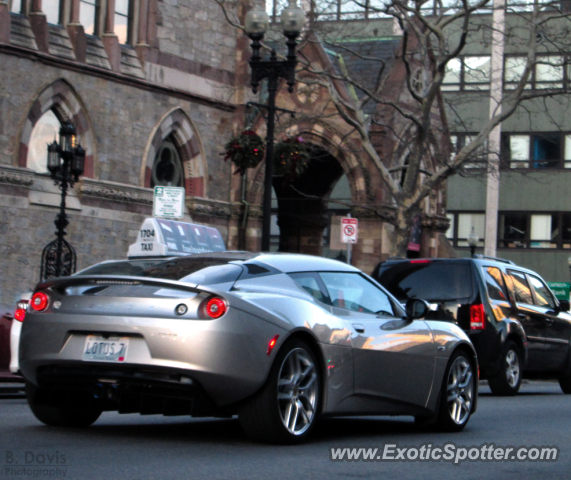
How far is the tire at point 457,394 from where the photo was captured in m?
8.91

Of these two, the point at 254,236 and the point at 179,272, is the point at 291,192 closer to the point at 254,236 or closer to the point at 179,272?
the point at 254,236

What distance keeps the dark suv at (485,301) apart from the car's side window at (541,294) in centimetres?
37

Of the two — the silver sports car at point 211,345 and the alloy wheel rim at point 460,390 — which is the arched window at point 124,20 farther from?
the silver sports car at point 211,345

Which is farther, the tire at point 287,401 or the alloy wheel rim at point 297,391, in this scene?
the alloy wheel rim at point 297,391

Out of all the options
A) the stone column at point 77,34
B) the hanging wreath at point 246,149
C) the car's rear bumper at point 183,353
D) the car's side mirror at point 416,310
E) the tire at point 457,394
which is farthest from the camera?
the stone column at point 77,34

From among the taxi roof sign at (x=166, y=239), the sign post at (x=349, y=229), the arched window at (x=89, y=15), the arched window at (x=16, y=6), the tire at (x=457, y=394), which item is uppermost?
the arched window at (x=89, y=15)

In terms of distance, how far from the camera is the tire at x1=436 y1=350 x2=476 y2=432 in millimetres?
8914

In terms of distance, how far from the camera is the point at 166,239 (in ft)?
63.9

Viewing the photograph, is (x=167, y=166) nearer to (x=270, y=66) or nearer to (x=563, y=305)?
(x=270, y=66)

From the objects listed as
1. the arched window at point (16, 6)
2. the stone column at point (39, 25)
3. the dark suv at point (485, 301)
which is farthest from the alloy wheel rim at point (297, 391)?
the arched window at point (16, 6)

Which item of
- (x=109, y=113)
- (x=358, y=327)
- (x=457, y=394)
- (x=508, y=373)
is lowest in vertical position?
(x=508, y=373)

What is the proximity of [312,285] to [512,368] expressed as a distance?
7517 mm

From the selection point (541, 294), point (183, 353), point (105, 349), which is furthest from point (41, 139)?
point (183, 353)

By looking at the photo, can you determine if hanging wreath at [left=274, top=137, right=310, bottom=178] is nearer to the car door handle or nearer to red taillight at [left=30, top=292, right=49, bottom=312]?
the car door handle
